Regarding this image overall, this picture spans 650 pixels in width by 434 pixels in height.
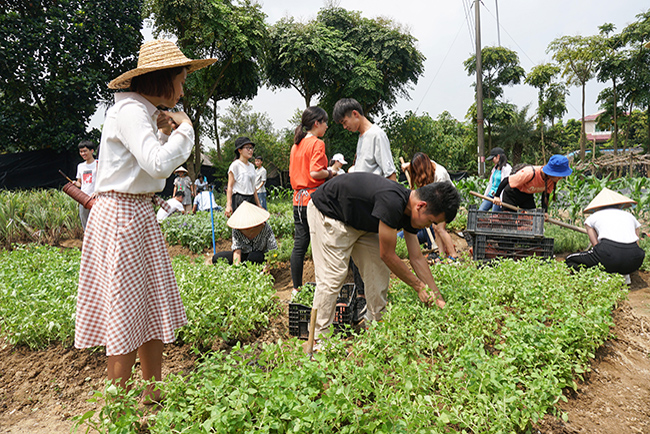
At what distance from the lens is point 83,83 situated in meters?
13.3

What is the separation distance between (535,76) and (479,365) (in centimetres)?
3338

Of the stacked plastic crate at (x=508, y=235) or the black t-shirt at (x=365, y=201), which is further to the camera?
the stacked plastic crate at (x=508, y=235)

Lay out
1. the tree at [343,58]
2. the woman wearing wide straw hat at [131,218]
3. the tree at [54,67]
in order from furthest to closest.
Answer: the tree at [343,58] < the tree at [54,67] < the woman wearing wide straw hat at [131,218]

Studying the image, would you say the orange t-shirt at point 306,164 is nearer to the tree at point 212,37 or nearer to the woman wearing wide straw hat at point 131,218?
the woman wearing wide straw hat at point 131,218

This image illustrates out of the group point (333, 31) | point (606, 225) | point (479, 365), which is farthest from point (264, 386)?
point (333, 31)

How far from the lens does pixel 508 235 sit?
5020 mm

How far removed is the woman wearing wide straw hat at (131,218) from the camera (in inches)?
80.0

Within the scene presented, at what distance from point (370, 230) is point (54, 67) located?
14.7 m

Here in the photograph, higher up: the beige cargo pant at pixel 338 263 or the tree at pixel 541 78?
the tree at pixel 541 78

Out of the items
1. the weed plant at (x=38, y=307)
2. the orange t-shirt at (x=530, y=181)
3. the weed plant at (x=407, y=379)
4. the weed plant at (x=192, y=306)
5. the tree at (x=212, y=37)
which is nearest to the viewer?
the weed plant at (x=407, y=379)

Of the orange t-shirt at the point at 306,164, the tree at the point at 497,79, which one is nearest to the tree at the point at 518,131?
the tree at the point at 497,79

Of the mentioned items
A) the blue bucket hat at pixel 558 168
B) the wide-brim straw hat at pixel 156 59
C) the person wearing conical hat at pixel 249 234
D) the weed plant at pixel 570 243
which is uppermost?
the wide-brim straw hat at pixel 156 59

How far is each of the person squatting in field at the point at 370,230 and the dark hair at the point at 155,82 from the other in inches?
50.8

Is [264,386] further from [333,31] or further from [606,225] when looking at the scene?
[333,31]
